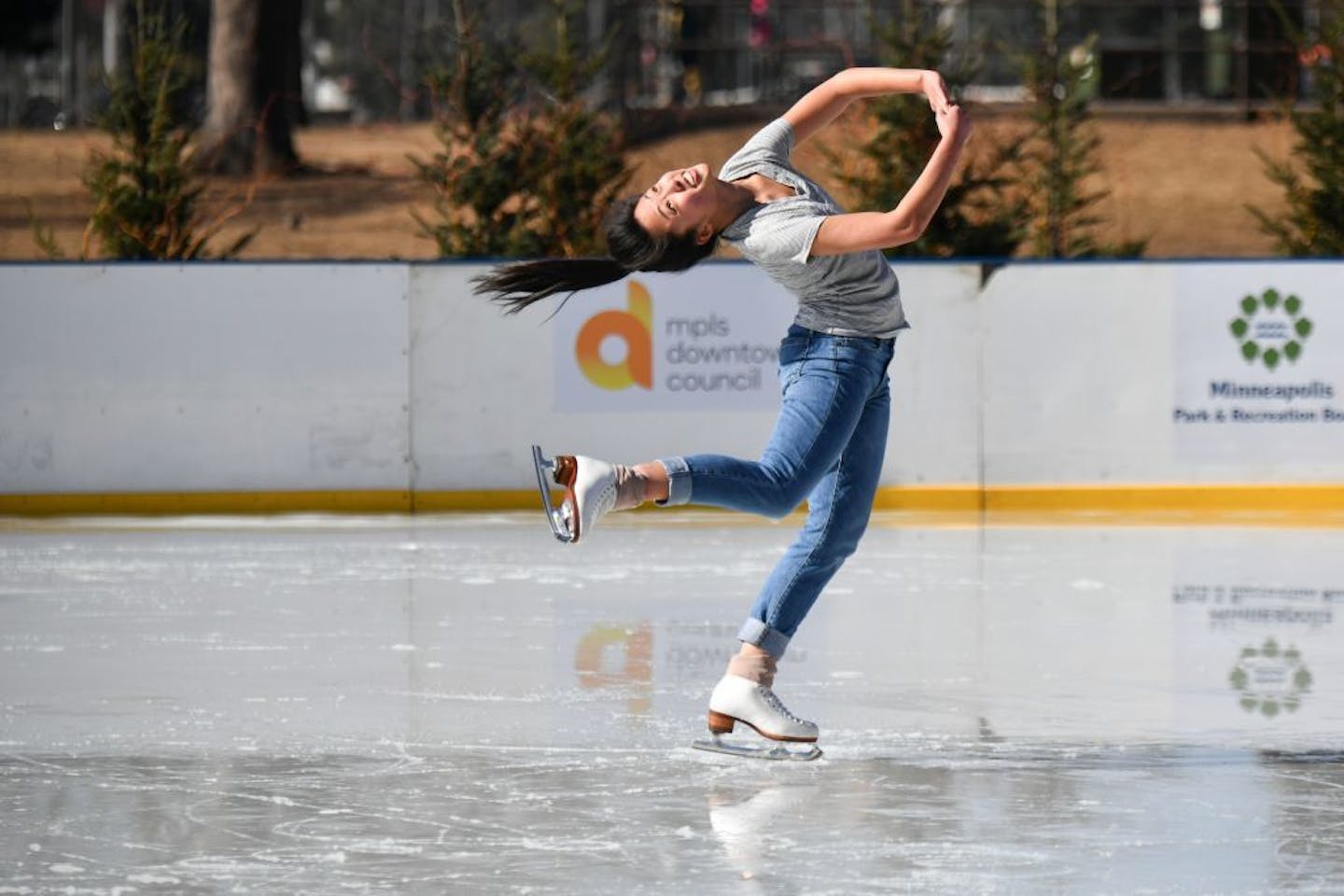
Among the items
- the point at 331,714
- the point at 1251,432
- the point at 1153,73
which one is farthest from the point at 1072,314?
the point at 1153,73

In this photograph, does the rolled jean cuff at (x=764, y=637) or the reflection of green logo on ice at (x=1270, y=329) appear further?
the reflection of green logo on ice at (x=1270, y=329)

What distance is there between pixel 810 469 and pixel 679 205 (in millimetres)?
687

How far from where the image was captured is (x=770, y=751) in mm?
5691

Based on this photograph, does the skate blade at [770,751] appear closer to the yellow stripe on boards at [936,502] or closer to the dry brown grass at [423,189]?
the yellow stripe on boards at [936,502]

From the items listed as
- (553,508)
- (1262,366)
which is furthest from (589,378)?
(553,508)

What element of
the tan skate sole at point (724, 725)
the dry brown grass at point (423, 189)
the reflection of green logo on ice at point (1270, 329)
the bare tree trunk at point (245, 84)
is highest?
the bare tree trunk at point (245, 84)

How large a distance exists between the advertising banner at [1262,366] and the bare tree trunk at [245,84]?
1661 cm

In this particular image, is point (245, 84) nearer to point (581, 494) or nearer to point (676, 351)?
point (676, 351)

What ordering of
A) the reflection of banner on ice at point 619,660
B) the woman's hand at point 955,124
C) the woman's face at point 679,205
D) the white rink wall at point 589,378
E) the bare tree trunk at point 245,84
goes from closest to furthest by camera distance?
the woman's hand at point 955,124
the woman's face at point 679,205
the reflection of banner on ice at point 619,660
the white rink wall at point 589,378
the bare tree trunk at point 245,84

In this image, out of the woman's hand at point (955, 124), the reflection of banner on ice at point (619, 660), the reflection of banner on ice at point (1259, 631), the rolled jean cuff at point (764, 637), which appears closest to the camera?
the woman's hand at point (955, 124)

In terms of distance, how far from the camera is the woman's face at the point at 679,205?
545 centimetres

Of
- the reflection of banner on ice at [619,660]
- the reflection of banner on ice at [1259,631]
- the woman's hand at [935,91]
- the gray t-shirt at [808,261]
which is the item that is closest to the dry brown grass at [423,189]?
the reflection of banner on ice at [1259,631]

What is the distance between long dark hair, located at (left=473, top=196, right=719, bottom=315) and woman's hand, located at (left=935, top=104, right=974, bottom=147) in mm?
717

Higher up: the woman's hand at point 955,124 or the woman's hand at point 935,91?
the woman's hand at point 935,91
